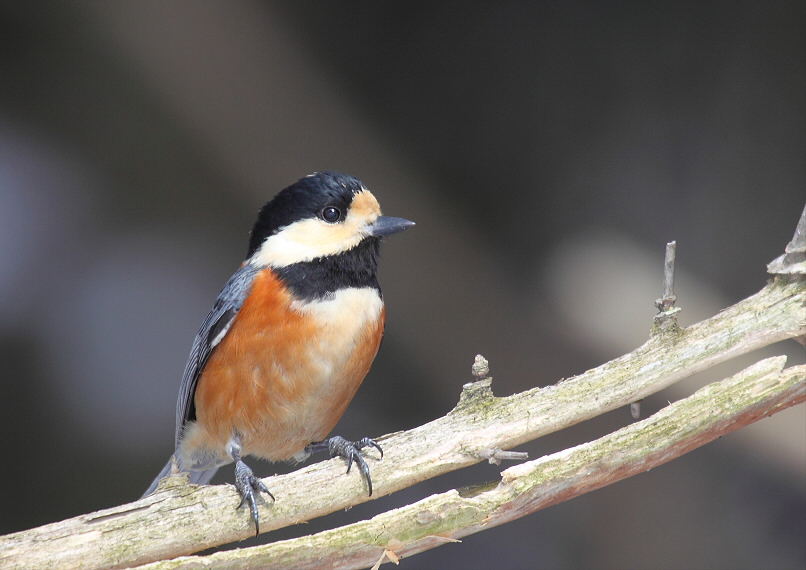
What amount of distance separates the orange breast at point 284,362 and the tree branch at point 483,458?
0.30m

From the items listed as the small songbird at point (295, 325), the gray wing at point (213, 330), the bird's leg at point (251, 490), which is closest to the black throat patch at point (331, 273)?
the small songbird at point (295, 325)

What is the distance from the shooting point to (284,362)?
201cm

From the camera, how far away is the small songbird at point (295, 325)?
2014 mm

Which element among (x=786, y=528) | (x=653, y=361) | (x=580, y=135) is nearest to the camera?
(x=653, y=361)

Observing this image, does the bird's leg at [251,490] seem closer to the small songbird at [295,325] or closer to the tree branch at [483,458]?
the tree branch at [483,458]

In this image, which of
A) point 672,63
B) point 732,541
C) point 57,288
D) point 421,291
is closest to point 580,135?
point 672,63

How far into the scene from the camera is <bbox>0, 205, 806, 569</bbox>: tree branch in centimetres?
165

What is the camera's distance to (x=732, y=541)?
10.7 ft

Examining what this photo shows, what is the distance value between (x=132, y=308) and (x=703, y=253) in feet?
8.23

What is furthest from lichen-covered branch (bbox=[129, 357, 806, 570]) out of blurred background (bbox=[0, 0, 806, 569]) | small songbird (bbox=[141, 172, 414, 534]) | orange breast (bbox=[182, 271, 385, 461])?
blurred background (bbox=[0, 0, 806, 569])

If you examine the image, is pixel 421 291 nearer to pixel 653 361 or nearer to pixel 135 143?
pixel 135 143

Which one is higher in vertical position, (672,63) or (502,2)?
(502,2)

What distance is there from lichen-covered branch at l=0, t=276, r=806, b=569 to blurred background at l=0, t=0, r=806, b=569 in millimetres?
1514

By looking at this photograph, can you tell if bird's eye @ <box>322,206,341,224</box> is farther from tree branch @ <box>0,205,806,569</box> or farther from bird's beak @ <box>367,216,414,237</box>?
tree branch @ <box>0,205,806,569</box>
